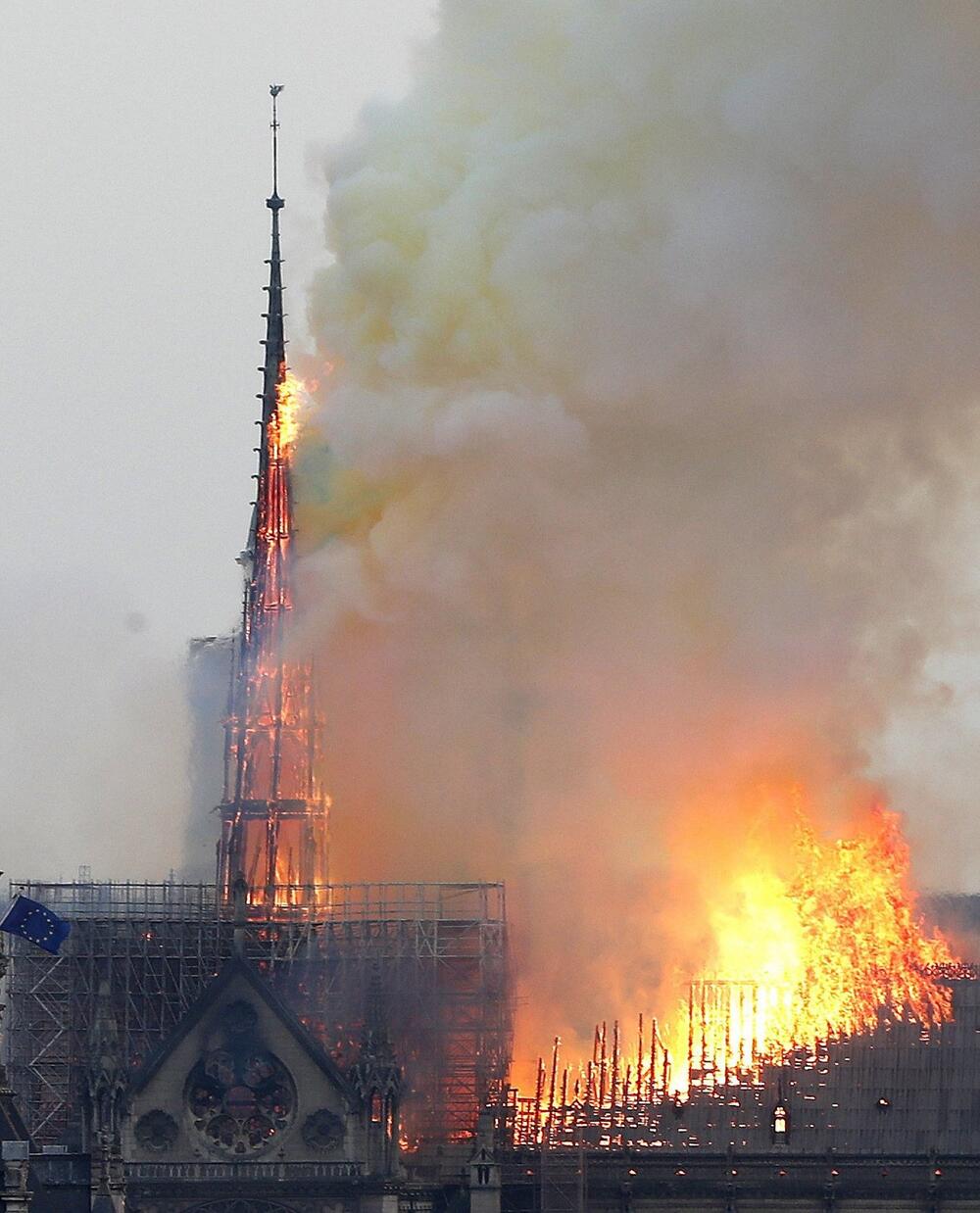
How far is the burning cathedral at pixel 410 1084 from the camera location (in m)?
180

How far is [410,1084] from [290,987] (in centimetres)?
683

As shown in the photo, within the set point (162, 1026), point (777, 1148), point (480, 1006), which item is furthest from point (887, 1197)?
point (162, 1026)

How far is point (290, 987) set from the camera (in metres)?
189

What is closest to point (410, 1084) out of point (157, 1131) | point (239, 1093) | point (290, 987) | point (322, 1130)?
point (290, 987)

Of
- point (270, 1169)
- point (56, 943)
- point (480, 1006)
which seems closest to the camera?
point (56, 943)

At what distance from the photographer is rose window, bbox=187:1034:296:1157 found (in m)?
180

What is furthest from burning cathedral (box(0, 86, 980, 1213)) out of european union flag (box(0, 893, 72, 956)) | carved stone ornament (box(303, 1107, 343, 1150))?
european union flag (box(0, 893, 72, 956))

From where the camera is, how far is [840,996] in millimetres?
199375

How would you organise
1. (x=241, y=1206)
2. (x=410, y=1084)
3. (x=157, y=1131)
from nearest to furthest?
(x=241, y=1206)
(x=157, y=1131)
(x=410, y=1084)

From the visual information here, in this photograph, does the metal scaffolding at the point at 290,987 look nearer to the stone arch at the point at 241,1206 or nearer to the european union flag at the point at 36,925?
the stone arch at the point at 241,1206

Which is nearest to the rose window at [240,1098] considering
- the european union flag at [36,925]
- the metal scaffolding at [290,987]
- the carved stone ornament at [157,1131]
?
the carved stone ornament at [157,1131]

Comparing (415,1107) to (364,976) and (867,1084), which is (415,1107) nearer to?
(364,976)

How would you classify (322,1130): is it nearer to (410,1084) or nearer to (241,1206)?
(241,1206)

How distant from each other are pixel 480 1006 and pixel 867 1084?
1740 cm
